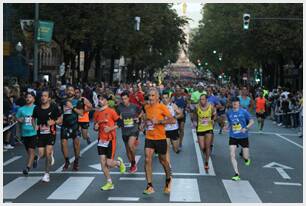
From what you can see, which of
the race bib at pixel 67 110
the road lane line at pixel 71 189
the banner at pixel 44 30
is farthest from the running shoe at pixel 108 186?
the banner at pixel 44 30

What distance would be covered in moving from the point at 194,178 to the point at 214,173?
91 cm

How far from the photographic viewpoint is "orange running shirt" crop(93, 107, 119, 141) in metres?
11.7

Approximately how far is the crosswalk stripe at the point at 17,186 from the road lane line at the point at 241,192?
11.1 ft

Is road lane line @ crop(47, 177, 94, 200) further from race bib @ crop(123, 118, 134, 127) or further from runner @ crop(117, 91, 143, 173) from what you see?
race bib @ crop(123, 118, 134, 127)

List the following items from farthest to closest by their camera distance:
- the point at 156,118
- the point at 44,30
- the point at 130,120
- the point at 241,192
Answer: the point at 44,30, the point at 130,120, the point at 241,192, the point at 156,118

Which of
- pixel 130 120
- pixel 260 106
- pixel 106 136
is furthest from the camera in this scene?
pixel 260 106

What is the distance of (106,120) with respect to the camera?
1175 centimetres

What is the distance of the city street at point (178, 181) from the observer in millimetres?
10570

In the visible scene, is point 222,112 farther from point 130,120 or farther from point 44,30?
point 130,120

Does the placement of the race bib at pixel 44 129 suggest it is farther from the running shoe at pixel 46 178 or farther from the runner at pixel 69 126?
the runner at pixel 69 126

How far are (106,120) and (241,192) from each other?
102 inches

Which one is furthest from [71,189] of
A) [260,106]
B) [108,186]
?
[260,106]

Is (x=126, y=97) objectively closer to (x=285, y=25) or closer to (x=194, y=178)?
(x=194, y=178)

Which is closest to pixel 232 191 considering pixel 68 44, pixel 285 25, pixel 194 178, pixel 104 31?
pixel 194 178
